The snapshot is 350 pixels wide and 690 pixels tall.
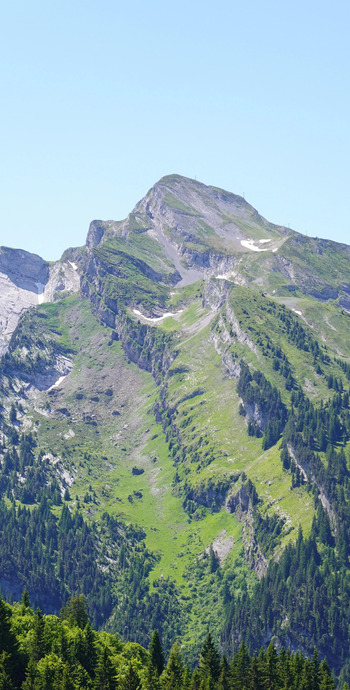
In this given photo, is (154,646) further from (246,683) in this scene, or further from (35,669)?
(35,669)

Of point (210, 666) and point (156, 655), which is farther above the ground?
point (210, 666)

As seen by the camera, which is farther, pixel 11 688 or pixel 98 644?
pixel 98 644

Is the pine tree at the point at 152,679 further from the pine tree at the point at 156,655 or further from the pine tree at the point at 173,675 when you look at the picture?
the pine tree at the point at 156,655

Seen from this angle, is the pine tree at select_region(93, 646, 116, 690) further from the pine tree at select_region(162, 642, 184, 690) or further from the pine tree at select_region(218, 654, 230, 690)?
the pine tree at select_region(218, 654, 230, 690)

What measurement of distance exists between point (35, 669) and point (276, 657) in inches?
2021

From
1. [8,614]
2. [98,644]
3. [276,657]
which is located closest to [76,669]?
[8,614]

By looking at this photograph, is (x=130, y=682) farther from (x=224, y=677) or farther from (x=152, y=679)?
(x=224, y=677)

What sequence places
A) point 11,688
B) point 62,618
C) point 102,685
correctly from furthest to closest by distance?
1. point 62,618
2. point 102,685
3. point 11,688

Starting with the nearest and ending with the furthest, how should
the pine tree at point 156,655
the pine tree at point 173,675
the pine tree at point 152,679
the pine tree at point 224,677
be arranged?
the pine tree at point 173,675 < the pine tree at point 152,679 < the pine tree at point 224,677 < the pine tree at point 156,655

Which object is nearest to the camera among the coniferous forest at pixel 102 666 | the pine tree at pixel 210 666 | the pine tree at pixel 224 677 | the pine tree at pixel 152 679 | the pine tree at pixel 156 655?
the coniferous forest at pixel 102 666

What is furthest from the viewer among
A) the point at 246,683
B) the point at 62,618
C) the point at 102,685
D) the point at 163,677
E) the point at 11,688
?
the point at 62,618

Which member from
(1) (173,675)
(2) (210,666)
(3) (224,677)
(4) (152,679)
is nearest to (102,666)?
(4) (152,679)

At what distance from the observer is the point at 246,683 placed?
520 ft

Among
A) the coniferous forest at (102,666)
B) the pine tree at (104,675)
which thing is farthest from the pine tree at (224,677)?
the pine tree at (104,675)
